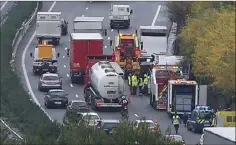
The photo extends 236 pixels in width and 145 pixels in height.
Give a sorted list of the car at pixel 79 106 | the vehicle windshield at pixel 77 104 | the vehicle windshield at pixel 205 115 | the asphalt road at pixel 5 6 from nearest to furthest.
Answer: the vehicle windshield at pixel 205 115 → the car at pixel 79 106 → the vehicle windshield at pixel 77 104 → the asphalt road at pixel 5 6

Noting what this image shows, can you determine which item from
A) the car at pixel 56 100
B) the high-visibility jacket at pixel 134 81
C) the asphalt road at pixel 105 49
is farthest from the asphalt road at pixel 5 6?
the car at pixel 56 100

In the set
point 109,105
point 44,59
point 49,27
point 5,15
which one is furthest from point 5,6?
point 109,105

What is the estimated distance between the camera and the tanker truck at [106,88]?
4572 cm

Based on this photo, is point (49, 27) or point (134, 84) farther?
point (49, 27)

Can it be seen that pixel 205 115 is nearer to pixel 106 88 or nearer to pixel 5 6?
pixel 106 88

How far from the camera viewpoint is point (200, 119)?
4088 centimetres

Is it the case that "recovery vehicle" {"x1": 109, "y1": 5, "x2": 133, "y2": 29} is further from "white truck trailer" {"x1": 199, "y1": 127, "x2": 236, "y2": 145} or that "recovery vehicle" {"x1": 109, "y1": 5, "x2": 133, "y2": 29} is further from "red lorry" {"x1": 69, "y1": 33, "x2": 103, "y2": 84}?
"white truck trailer" {"x1": 199, "y1": 127, "x2": 236, "y2": 145}

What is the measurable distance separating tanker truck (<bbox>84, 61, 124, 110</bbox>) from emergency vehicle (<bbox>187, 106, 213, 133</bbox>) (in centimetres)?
491

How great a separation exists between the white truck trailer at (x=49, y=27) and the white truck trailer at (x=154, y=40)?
5260 millimetres

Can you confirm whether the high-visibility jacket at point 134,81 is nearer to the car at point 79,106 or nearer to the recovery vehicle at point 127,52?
the recovery vehicle at point 127,52

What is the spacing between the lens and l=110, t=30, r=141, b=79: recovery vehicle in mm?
53531

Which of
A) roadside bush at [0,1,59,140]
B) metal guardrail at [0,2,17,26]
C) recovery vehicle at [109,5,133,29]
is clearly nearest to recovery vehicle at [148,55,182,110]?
roadside bush at [0,1,59,140]

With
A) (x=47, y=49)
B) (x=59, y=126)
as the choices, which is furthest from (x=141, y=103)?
(x=59, y=126)

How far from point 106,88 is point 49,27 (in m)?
18.6
